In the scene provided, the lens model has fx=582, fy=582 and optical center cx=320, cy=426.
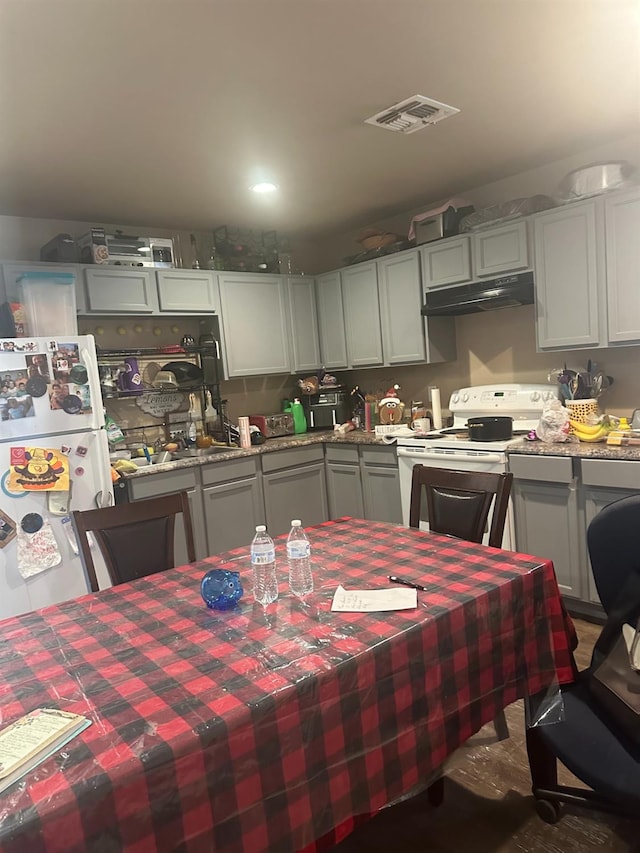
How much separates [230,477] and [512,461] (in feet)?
5.93

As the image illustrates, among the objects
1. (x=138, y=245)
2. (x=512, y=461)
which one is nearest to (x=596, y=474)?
(x=512, y=461)

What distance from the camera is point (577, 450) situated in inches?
116

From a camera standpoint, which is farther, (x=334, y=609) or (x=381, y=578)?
(x=381, y=578)

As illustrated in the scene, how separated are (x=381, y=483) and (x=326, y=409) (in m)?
0.97

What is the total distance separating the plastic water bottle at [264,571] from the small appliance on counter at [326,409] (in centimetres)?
302

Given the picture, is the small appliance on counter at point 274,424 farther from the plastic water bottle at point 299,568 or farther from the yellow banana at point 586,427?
the plastic water bottle at point 299,568

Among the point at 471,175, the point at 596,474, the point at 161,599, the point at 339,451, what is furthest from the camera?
the point at 339,451

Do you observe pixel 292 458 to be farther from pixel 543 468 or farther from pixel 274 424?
pixel 543 468

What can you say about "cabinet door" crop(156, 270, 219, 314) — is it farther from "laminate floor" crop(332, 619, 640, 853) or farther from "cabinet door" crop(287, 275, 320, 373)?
"laminate floor" crop(332, 619, 640, 853)

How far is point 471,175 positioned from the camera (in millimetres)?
3615

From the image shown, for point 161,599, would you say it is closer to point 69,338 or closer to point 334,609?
point 334,609

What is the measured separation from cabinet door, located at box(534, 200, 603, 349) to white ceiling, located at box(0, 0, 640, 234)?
432 mm

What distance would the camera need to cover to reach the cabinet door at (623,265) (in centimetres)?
291

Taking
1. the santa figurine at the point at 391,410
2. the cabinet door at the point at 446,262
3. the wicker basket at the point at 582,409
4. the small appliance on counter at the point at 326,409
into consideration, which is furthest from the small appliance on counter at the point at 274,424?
the wicker basket at the point at 582,409
